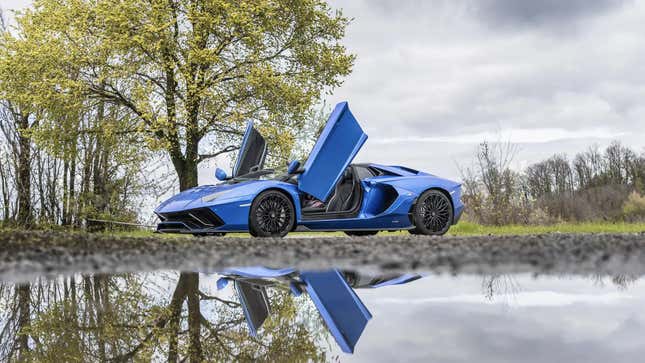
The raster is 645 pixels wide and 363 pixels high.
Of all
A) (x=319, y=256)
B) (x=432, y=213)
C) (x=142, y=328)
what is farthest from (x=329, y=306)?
(x=432, y=213)

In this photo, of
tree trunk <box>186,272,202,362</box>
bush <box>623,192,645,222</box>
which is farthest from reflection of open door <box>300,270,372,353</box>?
bush <box>623,192,645,222</box>

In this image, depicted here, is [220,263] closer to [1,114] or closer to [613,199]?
[1,114]

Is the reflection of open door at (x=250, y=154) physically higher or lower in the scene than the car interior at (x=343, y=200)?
higher

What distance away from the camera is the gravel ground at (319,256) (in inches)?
161

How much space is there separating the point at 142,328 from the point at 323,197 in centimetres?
663

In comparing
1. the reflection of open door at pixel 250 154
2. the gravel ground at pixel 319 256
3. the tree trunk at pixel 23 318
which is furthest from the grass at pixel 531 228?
the tree trunk at pixel 23 318

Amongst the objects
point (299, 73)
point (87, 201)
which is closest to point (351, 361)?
point (299, 73)

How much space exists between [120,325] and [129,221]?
1557 cm

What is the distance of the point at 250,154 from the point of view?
986cm

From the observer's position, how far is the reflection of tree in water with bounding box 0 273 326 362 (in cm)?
181

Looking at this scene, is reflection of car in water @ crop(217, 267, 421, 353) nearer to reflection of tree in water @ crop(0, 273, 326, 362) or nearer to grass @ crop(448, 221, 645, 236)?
reflection of tree in water @ crop(0, 273, 326, 362)

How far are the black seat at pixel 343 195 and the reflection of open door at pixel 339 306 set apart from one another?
531 cm

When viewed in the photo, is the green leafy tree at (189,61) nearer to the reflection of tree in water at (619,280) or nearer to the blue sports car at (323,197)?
the blue sports car at (323,197)

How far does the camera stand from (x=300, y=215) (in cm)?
872
